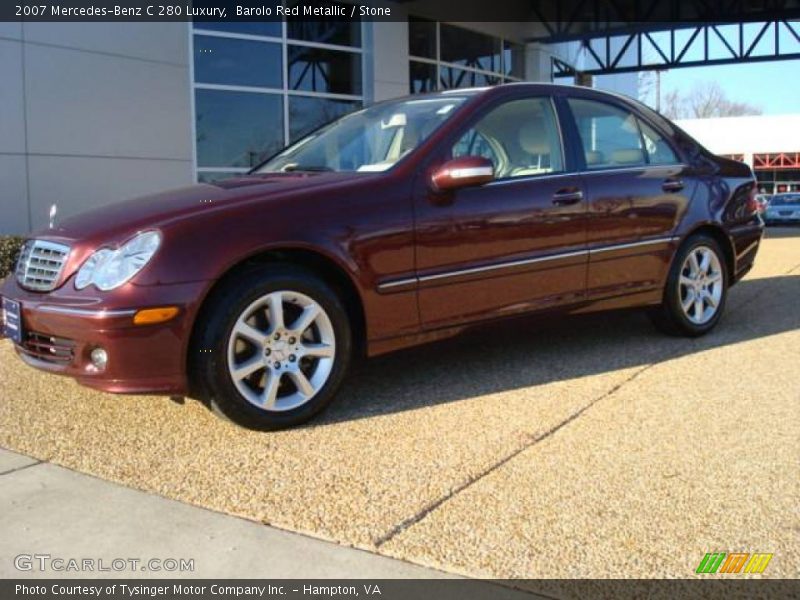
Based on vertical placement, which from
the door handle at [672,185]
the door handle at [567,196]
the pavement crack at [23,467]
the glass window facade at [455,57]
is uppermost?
the glass window facade at [455,57]

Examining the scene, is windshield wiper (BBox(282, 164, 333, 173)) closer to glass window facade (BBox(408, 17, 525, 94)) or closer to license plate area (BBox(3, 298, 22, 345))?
license plate area (BBox(3, 298, 22, 345))

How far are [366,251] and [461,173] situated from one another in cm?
65

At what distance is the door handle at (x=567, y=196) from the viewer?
16.1 ft

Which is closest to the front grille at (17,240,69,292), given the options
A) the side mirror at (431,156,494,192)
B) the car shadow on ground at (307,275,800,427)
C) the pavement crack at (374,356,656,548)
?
the car shadow on ground at (307,275,800,427)

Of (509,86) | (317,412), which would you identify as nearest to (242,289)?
(317,412)

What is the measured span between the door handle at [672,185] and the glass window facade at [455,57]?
9254 millimetres

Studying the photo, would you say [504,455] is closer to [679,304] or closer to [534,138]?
[534,138]

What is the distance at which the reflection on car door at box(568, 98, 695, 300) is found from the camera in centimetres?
517

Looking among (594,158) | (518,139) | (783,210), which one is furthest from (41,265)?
(783,210)

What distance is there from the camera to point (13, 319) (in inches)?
161

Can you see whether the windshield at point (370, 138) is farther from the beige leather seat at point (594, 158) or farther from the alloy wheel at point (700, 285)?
the alloy wheel at point (700, 285)

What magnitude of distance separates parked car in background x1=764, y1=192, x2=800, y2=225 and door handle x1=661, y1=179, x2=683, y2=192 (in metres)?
27.1

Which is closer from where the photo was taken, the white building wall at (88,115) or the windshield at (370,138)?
the windshield at (370,138)

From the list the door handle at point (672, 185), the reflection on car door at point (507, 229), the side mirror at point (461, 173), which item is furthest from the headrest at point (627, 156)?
the side mirror at point (461, 173)
